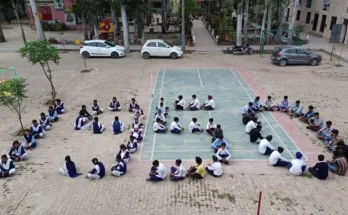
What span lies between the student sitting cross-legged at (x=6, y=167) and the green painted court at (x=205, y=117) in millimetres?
4252

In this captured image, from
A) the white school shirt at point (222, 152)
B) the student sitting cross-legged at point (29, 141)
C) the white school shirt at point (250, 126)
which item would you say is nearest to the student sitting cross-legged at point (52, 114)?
the student sitting cross-legged at point (29, 141)

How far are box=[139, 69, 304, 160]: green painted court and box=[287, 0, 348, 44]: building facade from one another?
16.6m

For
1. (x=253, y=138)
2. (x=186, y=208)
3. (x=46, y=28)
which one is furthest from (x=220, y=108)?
(x=46, y=28)

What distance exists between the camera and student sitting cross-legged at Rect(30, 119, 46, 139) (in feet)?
39.8

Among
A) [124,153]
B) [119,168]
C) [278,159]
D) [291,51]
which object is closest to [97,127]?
[124,153]

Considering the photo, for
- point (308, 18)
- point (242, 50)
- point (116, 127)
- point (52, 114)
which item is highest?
point (308, 18)

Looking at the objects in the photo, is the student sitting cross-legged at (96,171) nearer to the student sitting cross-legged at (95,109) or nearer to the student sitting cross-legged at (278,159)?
the student sitting cross-legged at (95,109)

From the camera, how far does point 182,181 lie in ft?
31.5

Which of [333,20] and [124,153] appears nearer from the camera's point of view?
[124,153]

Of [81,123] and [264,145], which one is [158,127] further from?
[264,145]

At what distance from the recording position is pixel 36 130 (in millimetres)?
12195

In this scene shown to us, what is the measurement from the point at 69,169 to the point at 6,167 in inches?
82.6

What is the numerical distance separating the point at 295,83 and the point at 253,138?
9.04 m

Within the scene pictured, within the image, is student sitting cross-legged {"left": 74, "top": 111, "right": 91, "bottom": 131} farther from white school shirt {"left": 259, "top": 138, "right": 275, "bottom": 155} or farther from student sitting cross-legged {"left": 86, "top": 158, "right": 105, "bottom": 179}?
white school shirt {"left": 259, "top": 138, "right": 275, "bottom": 155}
